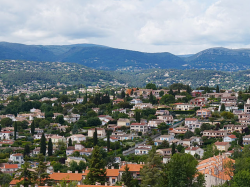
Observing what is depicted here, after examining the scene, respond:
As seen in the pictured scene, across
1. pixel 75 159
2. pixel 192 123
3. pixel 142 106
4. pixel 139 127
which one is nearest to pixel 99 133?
pixel 139 127

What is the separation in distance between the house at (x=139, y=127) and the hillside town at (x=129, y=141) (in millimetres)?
167

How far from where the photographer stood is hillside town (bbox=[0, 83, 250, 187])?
125 ft

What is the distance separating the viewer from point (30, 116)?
83.4m

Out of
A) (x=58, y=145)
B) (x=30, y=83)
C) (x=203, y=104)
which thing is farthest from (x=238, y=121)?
(x=30, y=83)

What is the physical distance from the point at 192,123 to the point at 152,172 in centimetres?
3303

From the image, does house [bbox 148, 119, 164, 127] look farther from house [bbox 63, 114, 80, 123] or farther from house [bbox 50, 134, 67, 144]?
house [bbox 63, 114, 80, 123]

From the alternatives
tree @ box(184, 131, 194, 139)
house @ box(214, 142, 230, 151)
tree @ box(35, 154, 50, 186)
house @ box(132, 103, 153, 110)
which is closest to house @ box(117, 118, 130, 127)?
house @ box(132, 103, 153, 110)

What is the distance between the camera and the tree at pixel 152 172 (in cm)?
3647

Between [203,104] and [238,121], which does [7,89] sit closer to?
[203,104]

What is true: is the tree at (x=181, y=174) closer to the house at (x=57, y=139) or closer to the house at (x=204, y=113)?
the house at (x=57, y=139)

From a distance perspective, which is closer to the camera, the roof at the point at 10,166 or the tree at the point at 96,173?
the tree at the point at 96,173

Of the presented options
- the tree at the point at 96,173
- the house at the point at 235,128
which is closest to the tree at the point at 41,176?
the tree at the point at 96,173

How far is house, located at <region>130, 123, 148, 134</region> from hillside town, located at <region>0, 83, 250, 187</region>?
0.17 m

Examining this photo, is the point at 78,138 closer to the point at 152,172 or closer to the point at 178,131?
the point at 178,131
